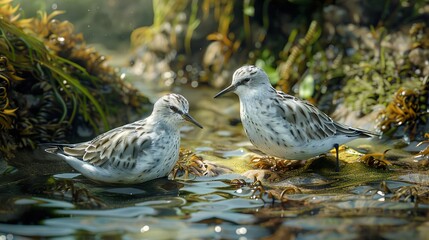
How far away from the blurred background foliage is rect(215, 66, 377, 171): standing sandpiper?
153 centimetres

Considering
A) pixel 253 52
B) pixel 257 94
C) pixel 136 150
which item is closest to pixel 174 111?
pixel 136 150

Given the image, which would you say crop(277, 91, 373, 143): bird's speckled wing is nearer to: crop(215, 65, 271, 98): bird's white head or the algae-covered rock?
crop(215, 65, 271, 98): bird's white head

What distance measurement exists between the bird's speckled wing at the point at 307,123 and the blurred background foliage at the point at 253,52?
1336mm

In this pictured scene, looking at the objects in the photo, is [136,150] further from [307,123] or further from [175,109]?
[307,123]

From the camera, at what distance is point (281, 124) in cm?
772

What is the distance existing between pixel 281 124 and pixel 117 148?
1808 millimetres

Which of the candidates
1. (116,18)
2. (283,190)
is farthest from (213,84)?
(283,190)

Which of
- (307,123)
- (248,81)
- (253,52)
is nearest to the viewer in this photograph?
(307,123)

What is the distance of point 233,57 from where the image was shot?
39.6 ft

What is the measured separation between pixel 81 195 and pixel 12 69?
104 inches

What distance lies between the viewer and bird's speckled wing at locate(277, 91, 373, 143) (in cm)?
780

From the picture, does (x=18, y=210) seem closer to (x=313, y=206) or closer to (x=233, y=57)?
(x=313, y=206)

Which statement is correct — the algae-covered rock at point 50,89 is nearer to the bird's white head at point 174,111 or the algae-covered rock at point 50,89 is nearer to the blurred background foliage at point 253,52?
the blurred background foliage at point 253,52

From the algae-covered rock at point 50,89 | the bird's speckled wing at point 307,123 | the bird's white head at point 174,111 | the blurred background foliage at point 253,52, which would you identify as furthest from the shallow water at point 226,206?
the blurred background foliage at point 253,52
